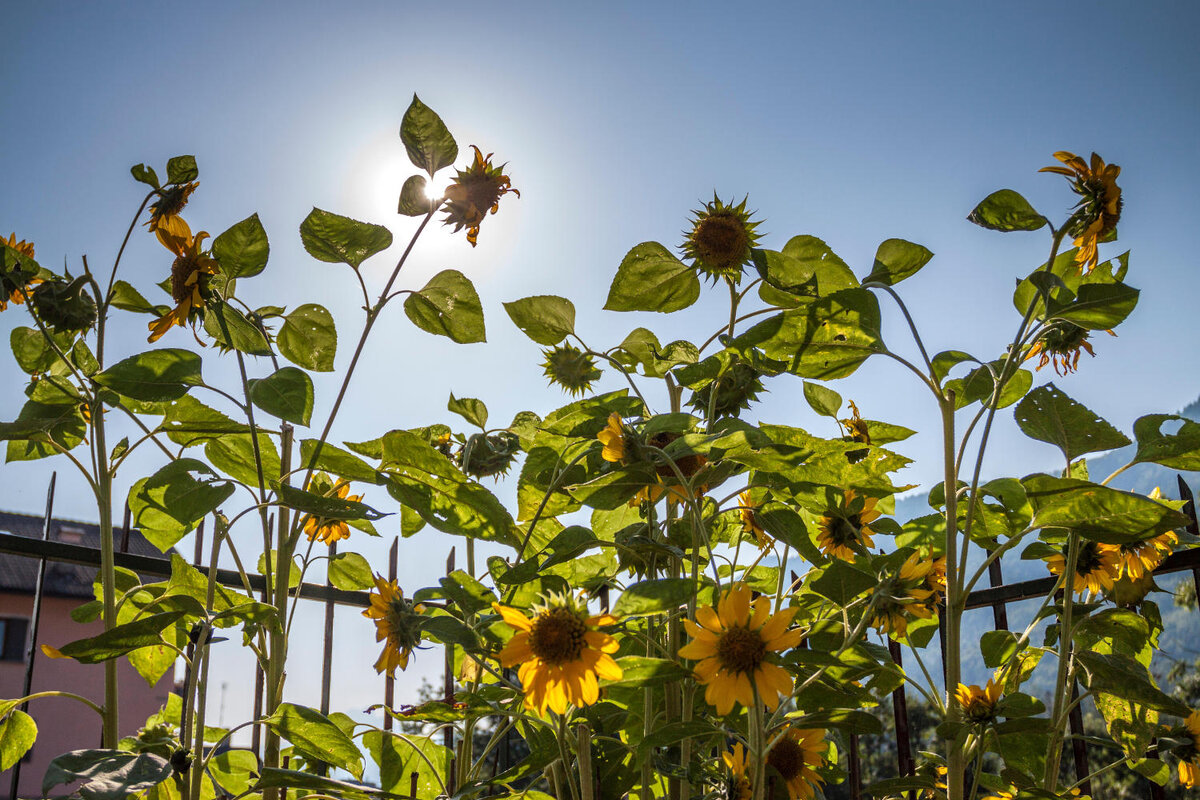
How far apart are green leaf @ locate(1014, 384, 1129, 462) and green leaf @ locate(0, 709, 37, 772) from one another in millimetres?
1200

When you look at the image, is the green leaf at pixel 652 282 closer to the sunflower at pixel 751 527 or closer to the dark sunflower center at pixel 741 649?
the sunflower at pixel 751 527

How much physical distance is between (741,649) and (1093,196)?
0.68m

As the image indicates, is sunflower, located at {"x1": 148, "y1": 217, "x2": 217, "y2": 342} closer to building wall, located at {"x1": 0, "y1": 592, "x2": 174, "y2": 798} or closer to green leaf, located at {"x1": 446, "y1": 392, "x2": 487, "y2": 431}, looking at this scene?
green leaf, located at {"x1": 446, "y1": 392, "x2": 487, "y2": 431}

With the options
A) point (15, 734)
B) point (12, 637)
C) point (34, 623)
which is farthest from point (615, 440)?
point (12, 637)

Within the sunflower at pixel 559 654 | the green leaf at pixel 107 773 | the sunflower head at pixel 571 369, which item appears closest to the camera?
the green leaf at pixel 107 773

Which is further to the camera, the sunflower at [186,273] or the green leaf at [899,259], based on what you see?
the green leaf at [899,259]

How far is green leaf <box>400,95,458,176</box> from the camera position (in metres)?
1.02

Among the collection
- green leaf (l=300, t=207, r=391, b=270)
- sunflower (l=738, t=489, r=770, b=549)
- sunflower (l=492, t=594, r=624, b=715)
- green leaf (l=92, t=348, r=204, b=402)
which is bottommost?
sunflower (l=492, t=594, r=624, b=715)

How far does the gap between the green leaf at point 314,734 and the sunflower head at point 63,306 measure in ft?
1.57

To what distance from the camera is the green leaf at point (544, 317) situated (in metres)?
1.16

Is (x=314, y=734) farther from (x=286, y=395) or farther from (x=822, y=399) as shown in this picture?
(x=822, y=399)

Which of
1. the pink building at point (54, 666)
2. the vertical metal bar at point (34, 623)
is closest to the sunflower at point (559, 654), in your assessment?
the vertical metal bar at point (34, 623)

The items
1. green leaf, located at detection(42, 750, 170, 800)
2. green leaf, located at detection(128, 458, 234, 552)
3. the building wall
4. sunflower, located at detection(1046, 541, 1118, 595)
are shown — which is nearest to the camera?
green leaf, located at detection(42, 750, 170, 800)

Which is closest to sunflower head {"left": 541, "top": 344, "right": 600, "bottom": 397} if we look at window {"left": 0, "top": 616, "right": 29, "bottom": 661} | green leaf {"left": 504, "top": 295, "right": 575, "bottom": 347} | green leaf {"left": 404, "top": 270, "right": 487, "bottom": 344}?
green leaf {"left": 504, "top": 295, "right": 575, "bottom": 347}
